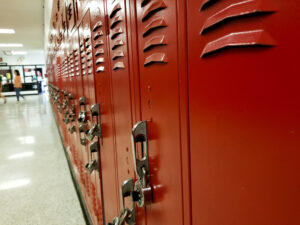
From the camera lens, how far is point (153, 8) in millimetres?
553

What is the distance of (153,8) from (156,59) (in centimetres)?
11

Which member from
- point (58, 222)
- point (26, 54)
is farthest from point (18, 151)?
point (26, 54)

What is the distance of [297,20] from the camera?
0.82ft

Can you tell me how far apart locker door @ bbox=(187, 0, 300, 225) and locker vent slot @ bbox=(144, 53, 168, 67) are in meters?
0.11

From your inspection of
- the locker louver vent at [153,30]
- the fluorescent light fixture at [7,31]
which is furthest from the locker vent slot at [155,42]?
the fluorescent light fixture at [7,31]

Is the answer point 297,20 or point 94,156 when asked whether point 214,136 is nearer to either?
point 297,20

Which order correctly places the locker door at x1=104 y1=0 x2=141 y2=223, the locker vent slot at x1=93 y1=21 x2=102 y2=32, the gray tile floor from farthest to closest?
1. the gray tile floor
2. the locker vent slot at x1=93 y1=21 x2=102 y2=32
3. the locker door at x1=104 y1=0 x2=141 y2=223

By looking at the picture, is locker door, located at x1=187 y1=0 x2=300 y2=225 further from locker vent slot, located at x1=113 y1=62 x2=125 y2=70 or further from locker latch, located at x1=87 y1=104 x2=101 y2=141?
locker latch, located at x1=87 y1=104 x2=101 y2=141

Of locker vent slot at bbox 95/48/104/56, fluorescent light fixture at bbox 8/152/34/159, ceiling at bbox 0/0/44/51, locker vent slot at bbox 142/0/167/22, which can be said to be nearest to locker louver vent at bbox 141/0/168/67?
locker vent slot at bbox 142/0/167/22

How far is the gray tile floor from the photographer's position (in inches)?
88.1

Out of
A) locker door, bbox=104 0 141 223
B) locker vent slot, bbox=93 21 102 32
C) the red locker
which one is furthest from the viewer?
locker vent slot, bbox=93 21 102 32

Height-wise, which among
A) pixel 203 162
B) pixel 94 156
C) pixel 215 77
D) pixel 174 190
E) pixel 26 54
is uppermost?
pixel 26 54

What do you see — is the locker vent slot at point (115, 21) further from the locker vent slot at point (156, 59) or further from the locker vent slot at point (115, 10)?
the locker vent slot at point (156, 59)

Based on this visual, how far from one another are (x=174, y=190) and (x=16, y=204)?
2496 millimetres
